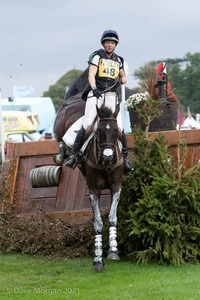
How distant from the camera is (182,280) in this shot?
9.58 meters

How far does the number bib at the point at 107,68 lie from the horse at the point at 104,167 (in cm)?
62

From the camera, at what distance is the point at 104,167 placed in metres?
10.7

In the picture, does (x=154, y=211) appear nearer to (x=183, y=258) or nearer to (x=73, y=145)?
(x=183, y=258)

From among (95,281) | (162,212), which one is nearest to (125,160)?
(162,212)

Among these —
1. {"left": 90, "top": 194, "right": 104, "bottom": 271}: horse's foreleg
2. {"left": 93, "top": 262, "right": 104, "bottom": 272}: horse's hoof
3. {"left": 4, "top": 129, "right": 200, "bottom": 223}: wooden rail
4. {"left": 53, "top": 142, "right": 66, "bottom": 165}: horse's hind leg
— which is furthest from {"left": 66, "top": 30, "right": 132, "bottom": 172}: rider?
{"left": 53, "top": 142, "right": 66, "bottom": 165}: horse's hind leg

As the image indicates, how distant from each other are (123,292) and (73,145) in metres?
2.71

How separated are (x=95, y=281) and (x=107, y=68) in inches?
118

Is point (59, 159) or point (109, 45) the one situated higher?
point (109, 45)

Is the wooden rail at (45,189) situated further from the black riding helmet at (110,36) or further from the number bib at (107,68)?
the black riding helmet at (110,36)

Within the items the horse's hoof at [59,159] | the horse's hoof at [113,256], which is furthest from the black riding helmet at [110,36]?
the horse's hoof at [113,256]

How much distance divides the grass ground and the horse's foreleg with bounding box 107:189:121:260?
18 centimetres

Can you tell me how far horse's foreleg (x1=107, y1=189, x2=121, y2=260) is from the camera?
10.5 m

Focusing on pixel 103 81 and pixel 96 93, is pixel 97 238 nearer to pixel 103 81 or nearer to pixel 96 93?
pixel 96 93

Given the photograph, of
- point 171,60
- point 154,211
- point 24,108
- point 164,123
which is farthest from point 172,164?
point 171,60
